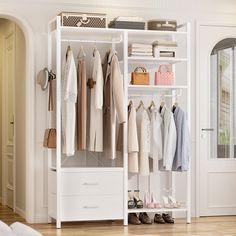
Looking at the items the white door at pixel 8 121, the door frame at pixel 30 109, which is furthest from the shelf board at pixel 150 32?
the white door at pixel 8 121

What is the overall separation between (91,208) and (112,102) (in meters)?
1.09

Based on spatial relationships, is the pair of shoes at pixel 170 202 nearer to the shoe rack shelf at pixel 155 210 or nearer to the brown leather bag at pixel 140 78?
the shoe rack shelf at pixel 155 210

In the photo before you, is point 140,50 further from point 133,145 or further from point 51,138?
point 51,138

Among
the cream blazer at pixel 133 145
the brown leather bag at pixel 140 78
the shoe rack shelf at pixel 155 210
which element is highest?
the brown leather bag at pixel 140 78

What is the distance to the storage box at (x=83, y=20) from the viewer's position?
621 cm

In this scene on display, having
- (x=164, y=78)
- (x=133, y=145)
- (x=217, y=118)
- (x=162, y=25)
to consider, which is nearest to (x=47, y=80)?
(x=133, y=145)

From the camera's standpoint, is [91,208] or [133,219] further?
[133,219]

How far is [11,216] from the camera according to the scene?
7.03m

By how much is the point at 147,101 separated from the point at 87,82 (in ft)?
2.66

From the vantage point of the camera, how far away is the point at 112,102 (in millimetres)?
6211

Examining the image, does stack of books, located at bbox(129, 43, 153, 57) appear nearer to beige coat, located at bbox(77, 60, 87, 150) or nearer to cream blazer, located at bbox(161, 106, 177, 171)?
beige coat, located at bbox(77, 60, 87, 150)

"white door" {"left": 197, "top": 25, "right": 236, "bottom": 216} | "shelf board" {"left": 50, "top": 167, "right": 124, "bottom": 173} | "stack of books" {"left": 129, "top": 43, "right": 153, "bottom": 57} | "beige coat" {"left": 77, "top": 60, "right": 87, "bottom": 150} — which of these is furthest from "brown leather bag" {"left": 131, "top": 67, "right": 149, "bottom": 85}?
"shelf board" {"left": 50, "top": 167, "right": 124, "bottom": 173}

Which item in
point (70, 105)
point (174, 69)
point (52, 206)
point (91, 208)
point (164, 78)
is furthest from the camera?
point (174, 69)

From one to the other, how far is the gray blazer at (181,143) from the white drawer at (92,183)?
61 cm
